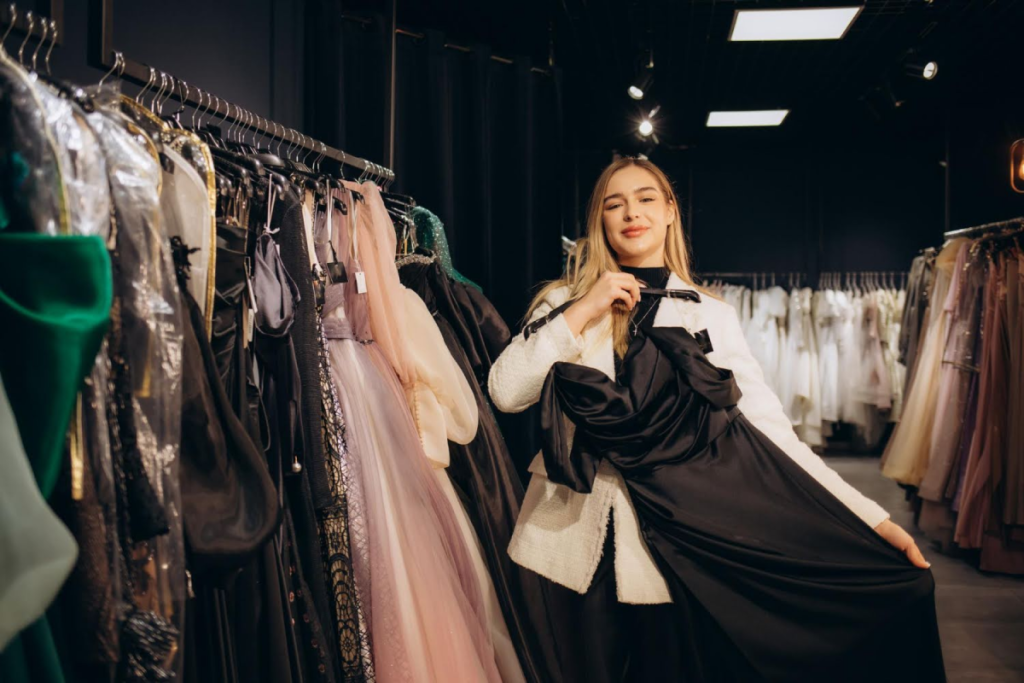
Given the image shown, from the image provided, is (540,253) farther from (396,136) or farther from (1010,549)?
(1010,549)

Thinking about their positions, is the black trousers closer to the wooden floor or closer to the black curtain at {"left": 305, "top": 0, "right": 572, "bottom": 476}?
the black curtain at {"left": 305, "top": 0, "right": 572, "bottom": 476}

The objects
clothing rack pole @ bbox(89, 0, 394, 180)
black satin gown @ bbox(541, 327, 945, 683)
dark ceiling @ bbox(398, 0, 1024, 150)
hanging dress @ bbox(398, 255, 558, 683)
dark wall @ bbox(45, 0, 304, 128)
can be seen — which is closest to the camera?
clothing rack pole @ bbox(89, 0, 394, 180)

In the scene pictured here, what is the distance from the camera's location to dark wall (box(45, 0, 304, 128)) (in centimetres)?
171

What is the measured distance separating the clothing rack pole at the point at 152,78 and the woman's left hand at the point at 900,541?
1.66 m

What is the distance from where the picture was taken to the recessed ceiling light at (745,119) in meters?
6.95

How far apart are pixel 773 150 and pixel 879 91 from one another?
6.29 feet

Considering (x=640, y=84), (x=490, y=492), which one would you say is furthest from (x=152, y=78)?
(x=640, y=84)

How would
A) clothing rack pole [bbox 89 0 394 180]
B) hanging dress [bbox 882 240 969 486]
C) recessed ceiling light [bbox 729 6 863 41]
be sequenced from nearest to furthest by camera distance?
clothing rack pole [bbox 89 0 394 180] → hanging dress [bbox 882 240 969 486] → recessed ceiling light [bbox 729 6 863 41]

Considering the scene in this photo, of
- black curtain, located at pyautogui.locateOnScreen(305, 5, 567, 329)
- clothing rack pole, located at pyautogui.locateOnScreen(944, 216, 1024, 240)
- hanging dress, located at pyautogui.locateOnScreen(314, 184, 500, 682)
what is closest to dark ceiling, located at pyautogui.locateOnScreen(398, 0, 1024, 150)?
black curtain, located at pyautogui.locateOnScreen(305, 5, 567, 329)

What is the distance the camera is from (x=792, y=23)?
470 centimetres

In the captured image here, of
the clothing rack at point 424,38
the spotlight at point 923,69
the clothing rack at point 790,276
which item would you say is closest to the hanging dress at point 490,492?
the clothing rack at point 424,38

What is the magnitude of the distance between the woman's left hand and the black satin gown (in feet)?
0.05

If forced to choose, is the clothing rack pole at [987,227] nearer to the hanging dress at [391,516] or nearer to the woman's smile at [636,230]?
the woman's smile at [636,230]

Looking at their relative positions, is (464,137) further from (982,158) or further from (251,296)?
(982,158)
